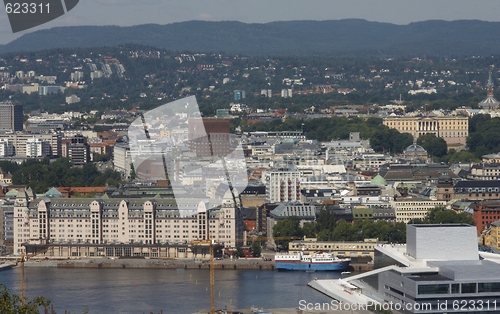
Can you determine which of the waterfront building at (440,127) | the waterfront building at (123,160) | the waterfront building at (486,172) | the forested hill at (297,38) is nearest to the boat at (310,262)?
the waterfront building at (486,172)

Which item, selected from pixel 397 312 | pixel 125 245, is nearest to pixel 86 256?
pixel 125 245

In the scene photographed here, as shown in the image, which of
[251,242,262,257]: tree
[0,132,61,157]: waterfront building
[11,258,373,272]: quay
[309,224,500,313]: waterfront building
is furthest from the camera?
[0,132,61,157]: waterfront building

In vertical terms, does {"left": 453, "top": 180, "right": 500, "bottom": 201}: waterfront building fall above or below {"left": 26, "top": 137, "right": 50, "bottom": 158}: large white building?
below

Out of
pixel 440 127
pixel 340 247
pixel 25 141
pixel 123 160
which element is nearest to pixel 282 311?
pixel 340 247

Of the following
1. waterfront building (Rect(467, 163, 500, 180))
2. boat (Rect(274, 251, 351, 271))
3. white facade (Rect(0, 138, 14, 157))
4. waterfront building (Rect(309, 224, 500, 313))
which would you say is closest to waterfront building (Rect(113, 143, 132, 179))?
white facade (Rect(0, 138, 14, 157))

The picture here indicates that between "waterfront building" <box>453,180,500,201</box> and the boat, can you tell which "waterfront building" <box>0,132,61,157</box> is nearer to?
"waterfront building" <box>453,180,500,201</box>

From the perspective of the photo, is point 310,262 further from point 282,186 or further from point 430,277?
point 282,186
